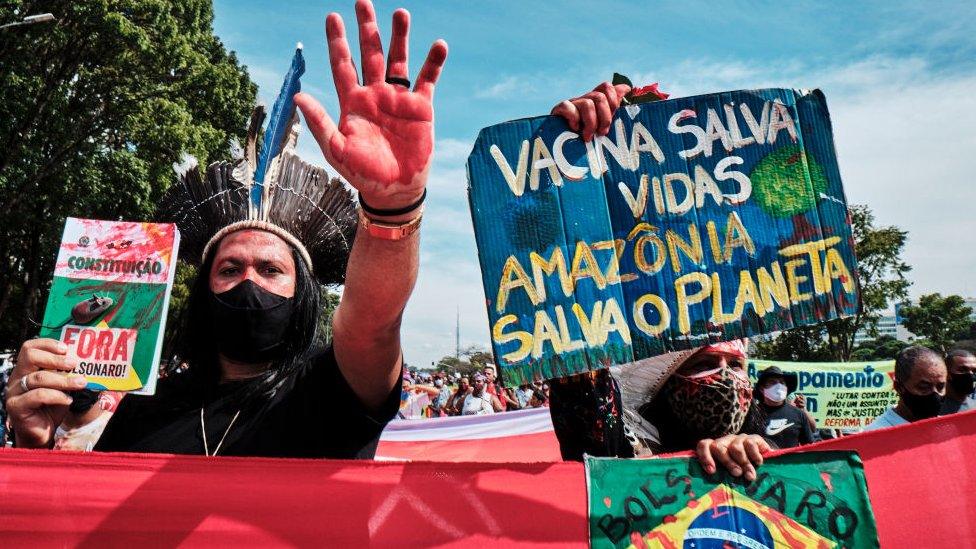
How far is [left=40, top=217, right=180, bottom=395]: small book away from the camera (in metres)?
2.41

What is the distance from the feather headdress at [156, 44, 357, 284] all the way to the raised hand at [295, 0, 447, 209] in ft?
3.01

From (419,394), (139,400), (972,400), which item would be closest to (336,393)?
(139,400)

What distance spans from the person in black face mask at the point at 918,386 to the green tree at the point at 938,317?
46164 mm

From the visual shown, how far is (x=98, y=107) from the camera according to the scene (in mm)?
14234

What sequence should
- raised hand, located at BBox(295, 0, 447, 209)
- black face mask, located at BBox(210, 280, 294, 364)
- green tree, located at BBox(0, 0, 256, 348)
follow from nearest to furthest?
raised hand, located at BBox(295, 0, 447, 209) → black face mask, located at BBox(210, 280, 294, 364) → green tree, located at BBox(0, 0, 256, 348)

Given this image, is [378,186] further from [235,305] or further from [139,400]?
[139,400]

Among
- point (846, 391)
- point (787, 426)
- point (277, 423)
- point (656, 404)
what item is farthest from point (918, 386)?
point (846, 391)

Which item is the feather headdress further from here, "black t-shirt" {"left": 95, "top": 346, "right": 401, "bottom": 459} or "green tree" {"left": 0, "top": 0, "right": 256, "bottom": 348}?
"green tree" {"left": 0, "top": 0, "right": 256, "bottom": 348}

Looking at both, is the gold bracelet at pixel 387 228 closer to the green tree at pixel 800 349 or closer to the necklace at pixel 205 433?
the necklace at pixel 205 433

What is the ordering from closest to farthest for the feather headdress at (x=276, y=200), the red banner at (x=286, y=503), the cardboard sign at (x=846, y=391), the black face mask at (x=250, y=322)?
the red banner at (x=286, y=503) → the black face mask at (x=250, y=322) → the feather headdress at (x=276, y=200) → the cardboard sign at (x=846, y=391)

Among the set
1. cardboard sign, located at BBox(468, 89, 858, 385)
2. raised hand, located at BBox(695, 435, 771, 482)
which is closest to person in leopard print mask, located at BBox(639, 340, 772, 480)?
raised hand, located at BBox(695, 435, 771, 482)

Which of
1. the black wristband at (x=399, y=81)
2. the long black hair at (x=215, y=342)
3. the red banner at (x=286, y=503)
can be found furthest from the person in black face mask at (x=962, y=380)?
the black wristband at (x=399, y=81)

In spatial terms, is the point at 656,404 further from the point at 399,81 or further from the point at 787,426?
the point at 787,426

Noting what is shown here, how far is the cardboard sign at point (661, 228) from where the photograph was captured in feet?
6.65
